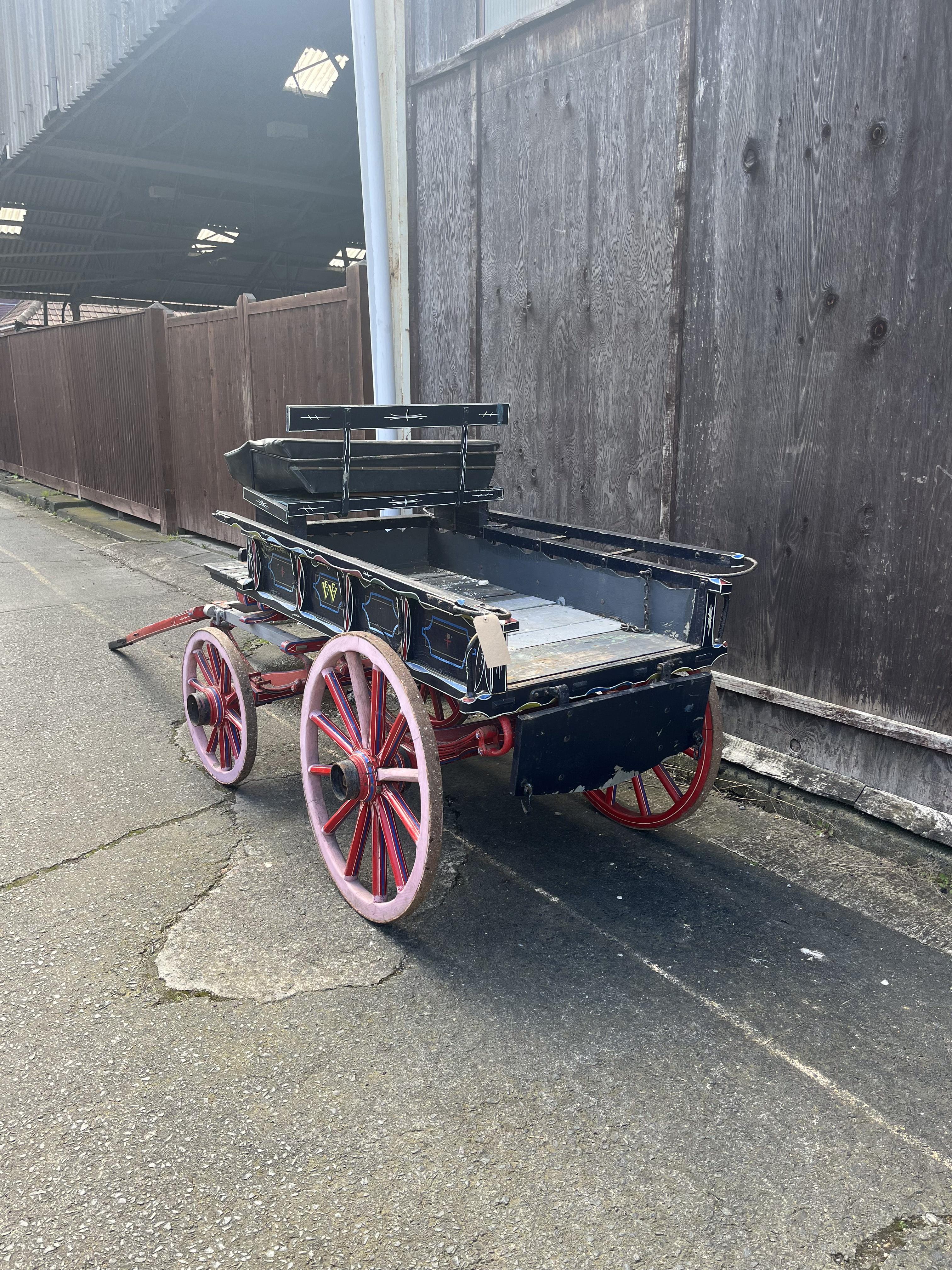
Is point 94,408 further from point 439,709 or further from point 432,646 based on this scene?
point 432,646

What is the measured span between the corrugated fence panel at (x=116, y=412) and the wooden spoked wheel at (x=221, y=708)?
7.42 meters

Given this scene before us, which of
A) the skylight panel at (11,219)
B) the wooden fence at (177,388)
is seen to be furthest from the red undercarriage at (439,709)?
the skylight panel at (11,219)

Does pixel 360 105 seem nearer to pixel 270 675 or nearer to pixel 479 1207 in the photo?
A: pixel 270 675

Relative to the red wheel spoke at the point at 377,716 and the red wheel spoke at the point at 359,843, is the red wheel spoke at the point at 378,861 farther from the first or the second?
the red wheel spoke at the point at 377,716

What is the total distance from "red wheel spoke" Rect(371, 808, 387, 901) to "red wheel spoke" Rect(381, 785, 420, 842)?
0.07 meters

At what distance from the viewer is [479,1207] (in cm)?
235

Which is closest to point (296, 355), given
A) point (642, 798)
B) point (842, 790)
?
point (642, 798)

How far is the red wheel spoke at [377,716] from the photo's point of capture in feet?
11.5

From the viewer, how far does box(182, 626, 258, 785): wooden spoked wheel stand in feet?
14.8

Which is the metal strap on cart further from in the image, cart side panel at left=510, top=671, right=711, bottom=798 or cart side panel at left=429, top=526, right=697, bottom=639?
cart side panel at left=510, top=671, right=711, bottom=798

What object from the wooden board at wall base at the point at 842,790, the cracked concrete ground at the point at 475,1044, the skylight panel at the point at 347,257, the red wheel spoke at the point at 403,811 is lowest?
the cracked concrete ground at the point at 475,1044

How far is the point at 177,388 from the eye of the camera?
11086 mm

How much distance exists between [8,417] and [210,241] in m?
6.02

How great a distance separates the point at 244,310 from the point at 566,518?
16.1 feet
